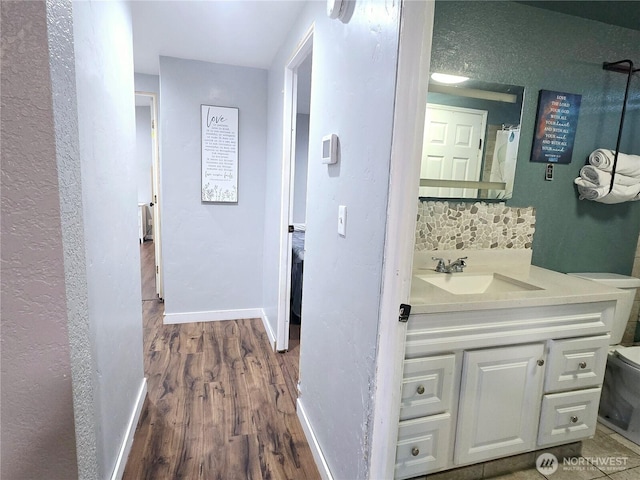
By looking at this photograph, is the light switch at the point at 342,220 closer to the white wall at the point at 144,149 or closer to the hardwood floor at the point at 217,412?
the hardwood floor at the point at 217,412

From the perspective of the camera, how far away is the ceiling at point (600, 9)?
5.97ft

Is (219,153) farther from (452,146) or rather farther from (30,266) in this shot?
(30,266)

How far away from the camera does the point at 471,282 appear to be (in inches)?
71.5

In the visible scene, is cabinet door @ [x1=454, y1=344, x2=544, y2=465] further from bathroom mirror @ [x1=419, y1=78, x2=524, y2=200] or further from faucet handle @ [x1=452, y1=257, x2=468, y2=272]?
bathroom mirror @ [x1=419, y1=78, x2=524, y2=200]

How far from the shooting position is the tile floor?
65.2 inches

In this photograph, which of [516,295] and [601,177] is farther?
[601,177]

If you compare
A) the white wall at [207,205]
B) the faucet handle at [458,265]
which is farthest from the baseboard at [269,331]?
the faucet handle at [458,265]

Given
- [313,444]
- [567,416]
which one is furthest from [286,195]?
[567,416]

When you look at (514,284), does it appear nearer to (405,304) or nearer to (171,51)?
(405,304)

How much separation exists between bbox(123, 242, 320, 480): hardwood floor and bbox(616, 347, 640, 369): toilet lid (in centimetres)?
171

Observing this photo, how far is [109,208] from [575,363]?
208 centimetres

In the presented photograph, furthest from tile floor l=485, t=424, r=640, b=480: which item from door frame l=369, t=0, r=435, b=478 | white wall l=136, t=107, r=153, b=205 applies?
white wall l=136, t=107, r=153, b=205

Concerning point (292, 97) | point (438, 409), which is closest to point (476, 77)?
point (292, 97)

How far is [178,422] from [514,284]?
189cm
